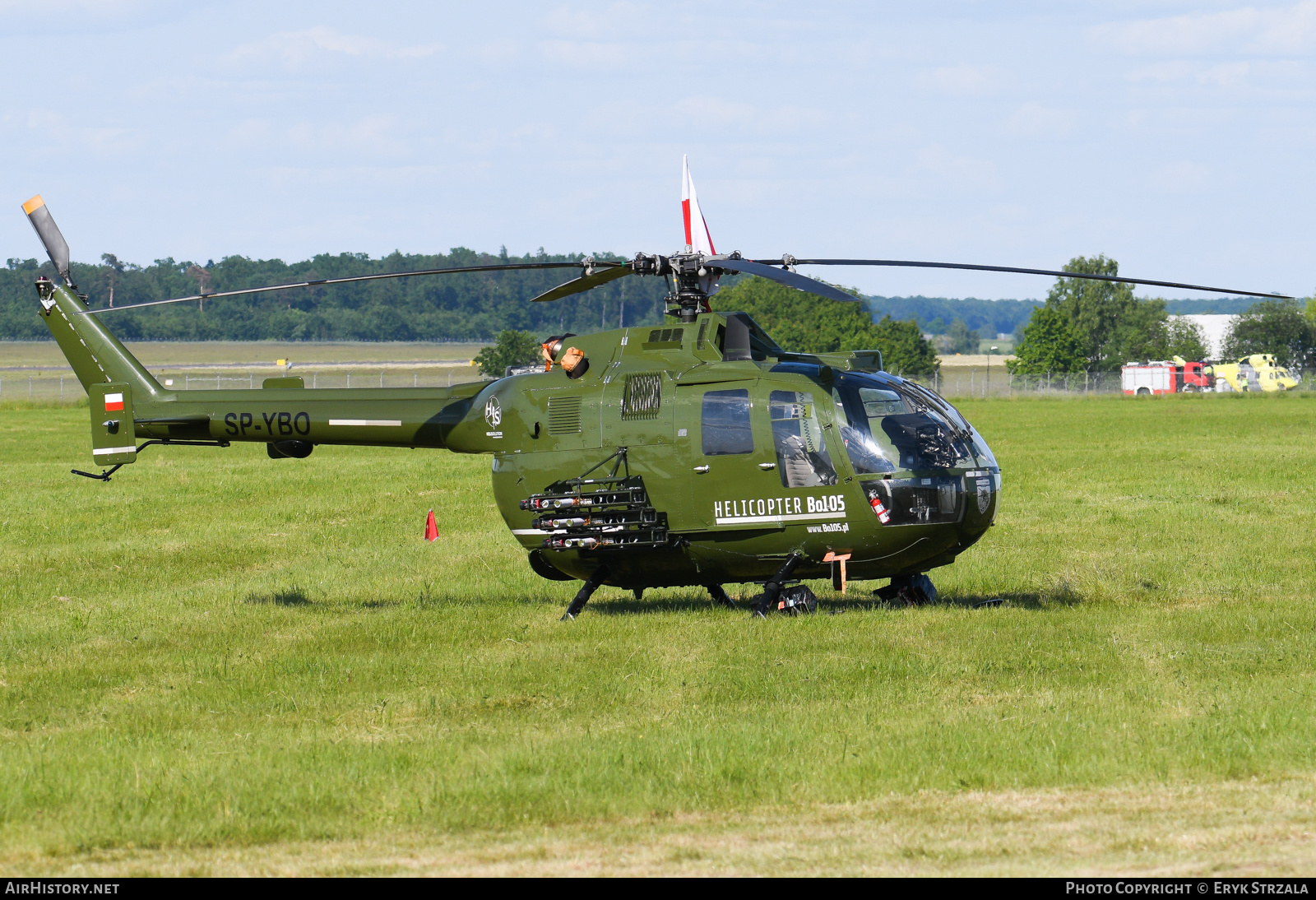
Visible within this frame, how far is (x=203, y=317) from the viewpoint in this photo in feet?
597

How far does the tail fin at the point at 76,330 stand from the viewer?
18.4 meters

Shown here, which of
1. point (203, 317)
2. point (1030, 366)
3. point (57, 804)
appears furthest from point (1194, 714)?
point (203, 317)

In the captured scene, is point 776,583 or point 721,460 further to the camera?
point 776,583

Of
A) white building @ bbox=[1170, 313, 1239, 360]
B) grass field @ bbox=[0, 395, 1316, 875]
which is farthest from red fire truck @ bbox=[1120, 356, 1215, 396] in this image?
grass field @ bbox=[0, 395, 1316, 875]

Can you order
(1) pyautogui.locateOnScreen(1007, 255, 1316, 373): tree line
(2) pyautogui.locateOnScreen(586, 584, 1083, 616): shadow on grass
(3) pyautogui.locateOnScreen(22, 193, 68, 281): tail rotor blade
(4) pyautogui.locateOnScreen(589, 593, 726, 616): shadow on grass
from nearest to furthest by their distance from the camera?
(2) pyautogui.locateOnScreen(586, 584, 1083, 616): shadow on grass → (4) pyautogui.locateOnScreen(589, 593, 726, 616): shadow on grass → (3) pyautogui.locateOnScreen(22, 193, 68, 281): tail rotor blade → (1) pyautogui.locateOnScreen(1007, 255, 1316, 373): tree line

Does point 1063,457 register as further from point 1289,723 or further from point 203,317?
point 203,317

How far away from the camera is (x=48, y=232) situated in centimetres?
1834

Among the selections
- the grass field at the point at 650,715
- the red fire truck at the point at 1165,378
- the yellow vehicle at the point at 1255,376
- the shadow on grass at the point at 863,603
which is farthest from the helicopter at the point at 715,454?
the yellow vehicle at the point at 1255,376

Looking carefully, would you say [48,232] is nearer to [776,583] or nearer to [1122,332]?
[776,583]

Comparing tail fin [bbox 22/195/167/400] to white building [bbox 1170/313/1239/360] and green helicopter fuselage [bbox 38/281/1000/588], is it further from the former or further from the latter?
white building [bbox 1170/313/1239/360]

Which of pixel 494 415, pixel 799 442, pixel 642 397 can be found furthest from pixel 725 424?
pixel 494 415

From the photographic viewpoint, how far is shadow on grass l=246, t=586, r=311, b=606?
17.2 meters

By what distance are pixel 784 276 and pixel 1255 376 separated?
91.1 metres

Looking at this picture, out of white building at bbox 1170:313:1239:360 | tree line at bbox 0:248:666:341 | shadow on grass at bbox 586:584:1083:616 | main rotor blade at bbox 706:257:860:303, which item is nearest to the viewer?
main rotor blade at bbox 706:257:860:303
